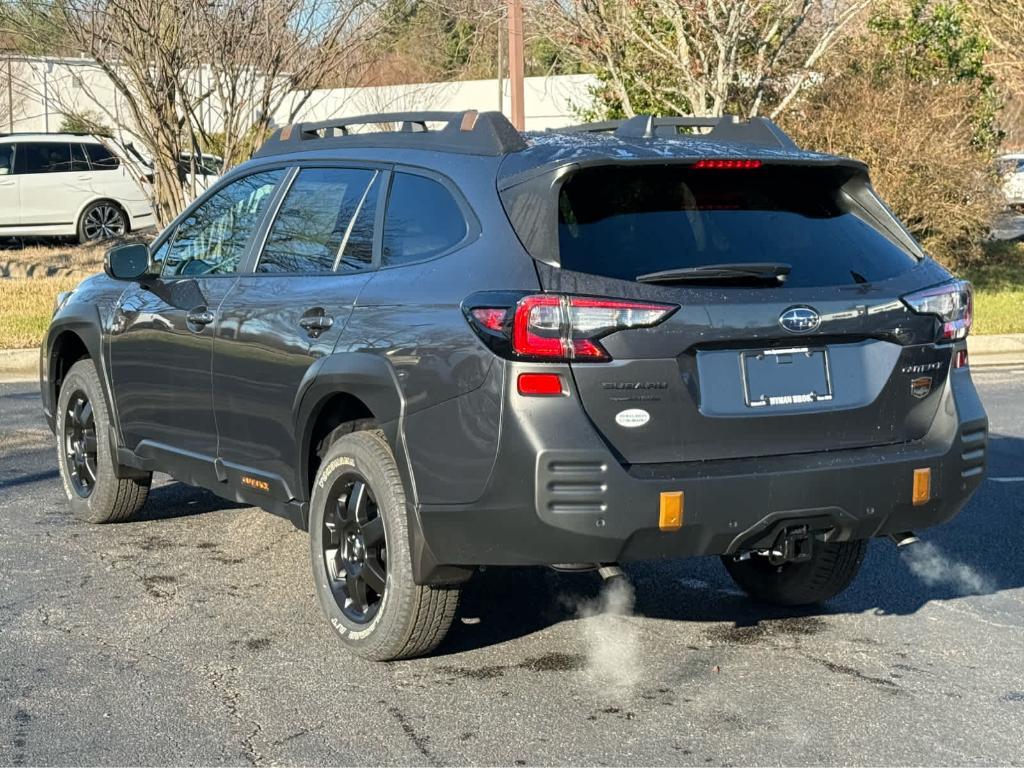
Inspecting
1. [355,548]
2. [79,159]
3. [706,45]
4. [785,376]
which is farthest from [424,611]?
[79,159]

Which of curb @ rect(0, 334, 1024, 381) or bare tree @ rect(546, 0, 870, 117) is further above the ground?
bare tree @ rect(546, 0, 870, 117)

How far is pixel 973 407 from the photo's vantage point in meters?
5.18

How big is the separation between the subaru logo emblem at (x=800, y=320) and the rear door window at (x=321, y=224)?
57.6 inches

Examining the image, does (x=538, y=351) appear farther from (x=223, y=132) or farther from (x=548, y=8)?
(x=548, y=8)

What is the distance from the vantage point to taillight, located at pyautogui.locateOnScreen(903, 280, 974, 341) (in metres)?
4.96

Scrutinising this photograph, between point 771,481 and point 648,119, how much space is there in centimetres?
156

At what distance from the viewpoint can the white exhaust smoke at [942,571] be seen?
20.5ft

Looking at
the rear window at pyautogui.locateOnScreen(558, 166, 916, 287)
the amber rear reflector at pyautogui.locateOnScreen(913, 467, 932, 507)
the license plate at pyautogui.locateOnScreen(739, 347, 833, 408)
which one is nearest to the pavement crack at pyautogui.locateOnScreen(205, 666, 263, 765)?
the rear window at pyautogui.locateOnScreen(558, 166, 916, 287)

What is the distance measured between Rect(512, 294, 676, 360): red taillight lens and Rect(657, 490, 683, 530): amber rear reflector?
1.48 ft

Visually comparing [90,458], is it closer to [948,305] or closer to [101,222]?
[948,305]

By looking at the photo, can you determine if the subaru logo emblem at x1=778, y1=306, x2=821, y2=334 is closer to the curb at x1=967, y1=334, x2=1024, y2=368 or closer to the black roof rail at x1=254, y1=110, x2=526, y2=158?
the black roof rail at x1=254, y1=110, x2=526, y2=158

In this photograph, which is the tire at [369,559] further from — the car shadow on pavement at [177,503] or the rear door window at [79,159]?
the rear door window at [79,159]

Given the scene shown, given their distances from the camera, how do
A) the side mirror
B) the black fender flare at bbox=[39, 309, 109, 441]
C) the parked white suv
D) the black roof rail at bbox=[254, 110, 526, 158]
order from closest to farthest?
the black roof rail at bbox=[254, 110, 526, 158], the side mirror, the black fender flare at bbox=[39, 309, 109, 441], the parked white suv

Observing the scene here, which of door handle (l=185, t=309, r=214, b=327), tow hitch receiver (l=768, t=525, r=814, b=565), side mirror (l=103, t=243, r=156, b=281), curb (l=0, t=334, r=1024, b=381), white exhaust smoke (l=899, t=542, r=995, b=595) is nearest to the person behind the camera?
tow hitch receiver (l=768, t=525, r=814, b=565)
